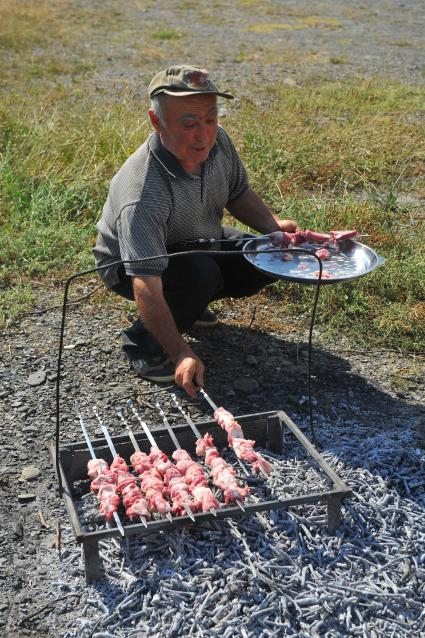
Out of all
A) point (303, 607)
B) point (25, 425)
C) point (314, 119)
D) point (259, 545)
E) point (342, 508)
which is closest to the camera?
point (303, 607)

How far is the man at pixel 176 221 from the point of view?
3809mm

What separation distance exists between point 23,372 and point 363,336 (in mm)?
2051

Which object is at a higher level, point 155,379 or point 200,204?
point 200,204

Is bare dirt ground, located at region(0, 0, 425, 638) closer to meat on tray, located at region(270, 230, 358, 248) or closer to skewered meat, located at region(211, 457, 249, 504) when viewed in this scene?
skewered meat, located at region(211, 457, 249, 504)

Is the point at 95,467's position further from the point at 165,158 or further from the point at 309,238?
the point at 309,238

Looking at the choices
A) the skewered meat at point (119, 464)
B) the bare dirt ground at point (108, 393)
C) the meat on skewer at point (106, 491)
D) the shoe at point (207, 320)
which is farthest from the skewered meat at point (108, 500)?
the shoe at point (207, 320)

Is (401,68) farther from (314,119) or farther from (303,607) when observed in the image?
(303,607)

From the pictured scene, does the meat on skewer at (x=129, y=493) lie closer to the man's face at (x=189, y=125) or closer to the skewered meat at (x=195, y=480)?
the skewered meat at (x=195, y=480)

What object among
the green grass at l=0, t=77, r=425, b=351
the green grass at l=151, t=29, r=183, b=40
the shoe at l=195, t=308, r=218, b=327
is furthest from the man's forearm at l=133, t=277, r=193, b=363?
the green grass at l=151, t=29, r=183, b=40

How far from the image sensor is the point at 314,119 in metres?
8.82

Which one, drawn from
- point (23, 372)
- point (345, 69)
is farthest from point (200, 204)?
point (345, 69)

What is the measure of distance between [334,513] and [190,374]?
2.61ft

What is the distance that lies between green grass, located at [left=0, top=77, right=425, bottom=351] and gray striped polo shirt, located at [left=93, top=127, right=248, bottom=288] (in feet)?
3.67

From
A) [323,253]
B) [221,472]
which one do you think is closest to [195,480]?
[221,472]
